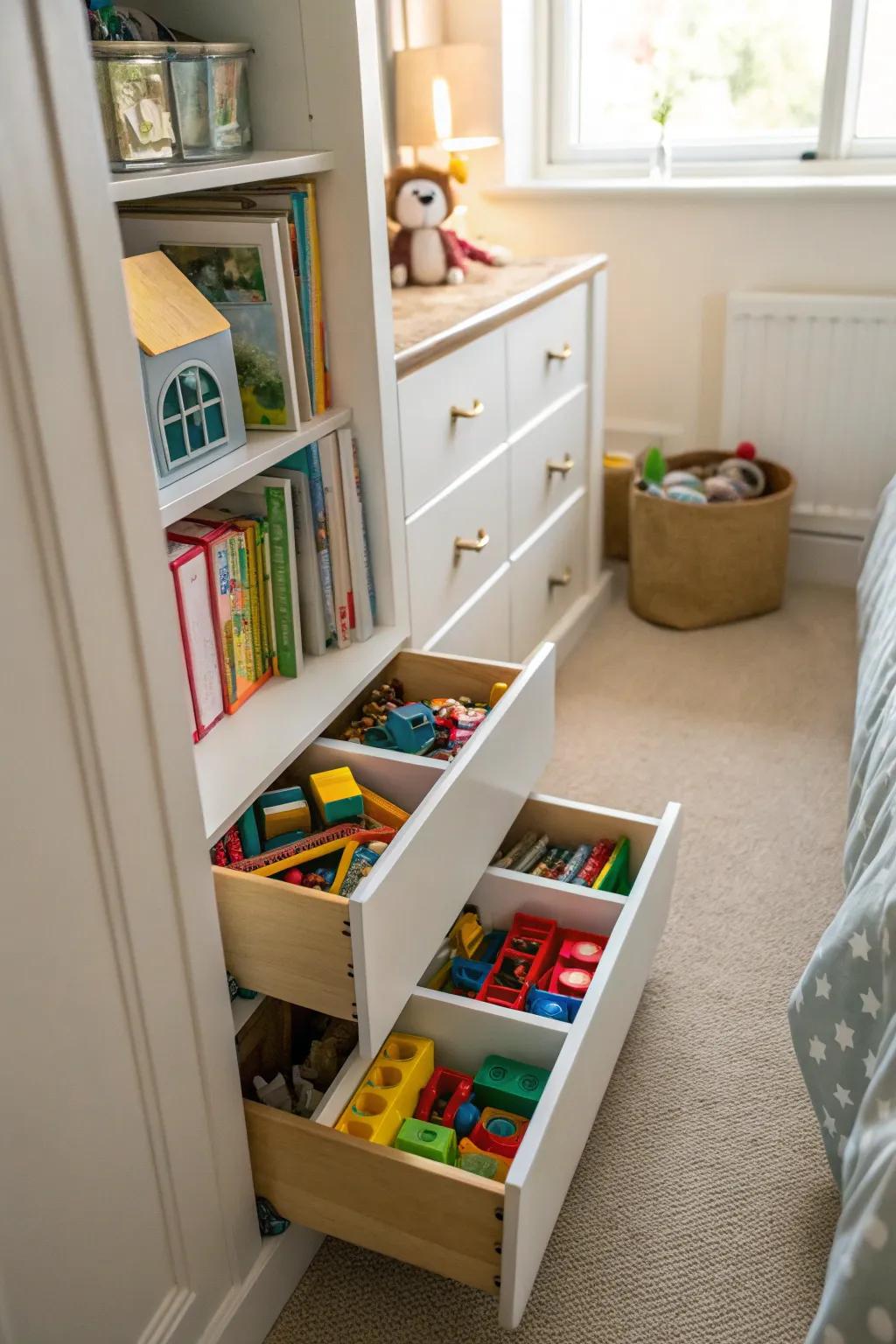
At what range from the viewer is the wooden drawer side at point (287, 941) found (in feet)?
3.47

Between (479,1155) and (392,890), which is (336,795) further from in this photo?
(479,1155)

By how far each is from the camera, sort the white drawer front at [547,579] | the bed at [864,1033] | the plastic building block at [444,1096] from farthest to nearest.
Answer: the white drawer front at [547,579] → the plastic building block at [444,1096] → the bed at [864,1033]

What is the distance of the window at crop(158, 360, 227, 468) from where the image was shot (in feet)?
3.76

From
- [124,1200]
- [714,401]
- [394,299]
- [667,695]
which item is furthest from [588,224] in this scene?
[124,1200]

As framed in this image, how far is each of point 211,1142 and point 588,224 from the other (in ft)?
7.68

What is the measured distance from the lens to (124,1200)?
3.17 ft

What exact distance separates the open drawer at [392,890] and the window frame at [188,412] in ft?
1.21

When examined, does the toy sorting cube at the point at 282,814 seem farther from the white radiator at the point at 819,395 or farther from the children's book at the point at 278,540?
the white radiator at the point at 819,395

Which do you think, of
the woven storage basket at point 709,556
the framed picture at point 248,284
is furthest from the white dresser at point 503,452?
the framed picture at point 248,284

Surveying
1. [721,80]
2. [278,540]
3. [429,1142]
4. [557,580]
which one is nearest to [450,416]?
[278,540]

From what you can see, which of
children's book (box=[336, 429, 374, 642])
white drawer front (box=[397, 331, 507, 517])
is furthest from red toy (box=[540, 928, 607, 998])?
white drawer front (box=[397, 331, 507, 517])

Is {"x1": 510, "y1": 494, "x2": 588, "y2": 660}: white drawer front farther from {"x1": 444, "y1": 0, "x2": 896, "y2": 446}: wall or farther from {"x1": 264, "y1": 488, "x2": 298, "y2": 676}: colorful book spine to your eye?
{"x1": 264, "y1": 488, "x2": 298, "y2": 676}: colorful book spine

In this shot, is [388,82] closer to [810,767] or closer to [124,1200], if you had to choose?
[810,767]

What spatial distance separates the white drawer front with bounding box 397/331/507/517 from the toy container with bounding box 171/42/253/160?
1.27 ft
